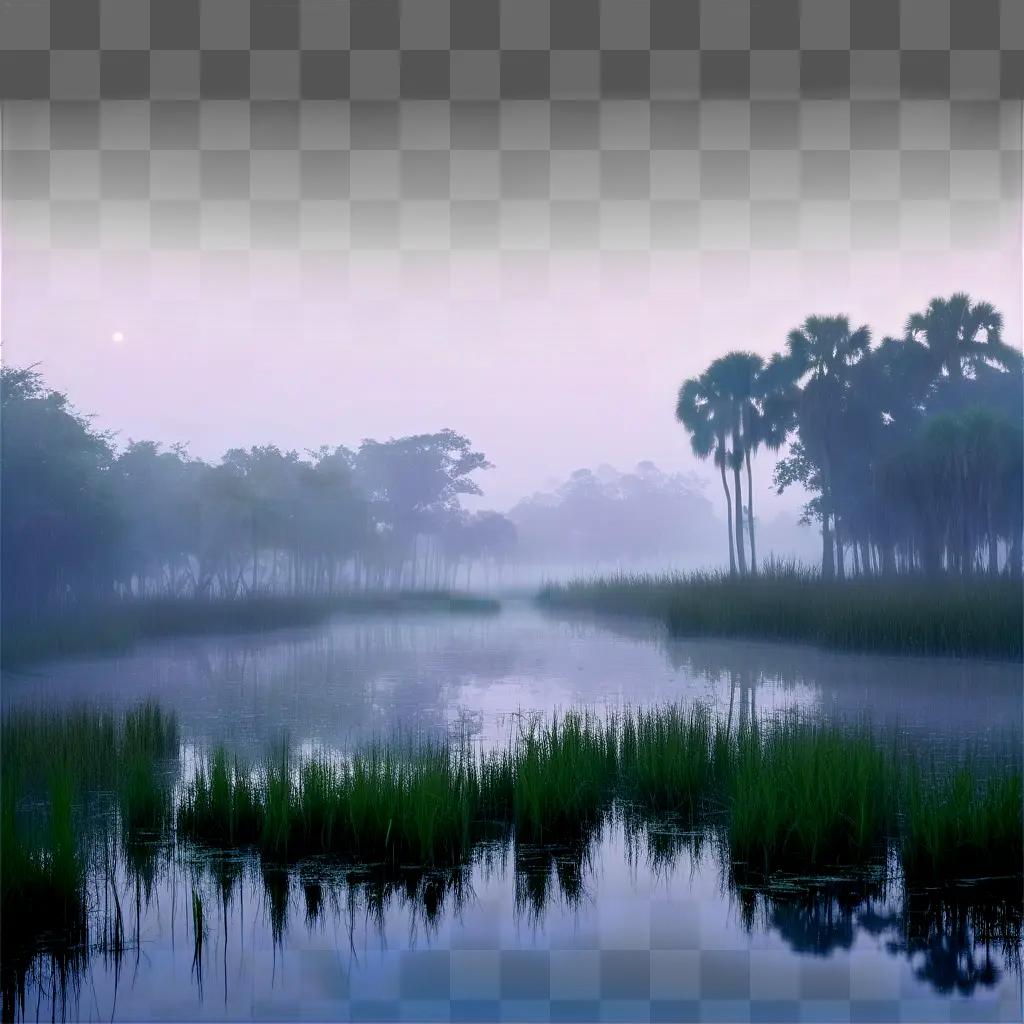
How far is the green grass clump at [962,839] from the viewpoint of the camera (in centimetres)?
247

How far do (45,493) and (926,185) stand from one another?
8.41 m

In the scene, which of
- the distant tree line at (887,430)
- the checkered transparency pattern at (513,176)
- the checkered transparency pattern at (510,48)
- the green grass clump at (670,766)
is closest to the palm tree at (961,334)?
the distant tree line at (887,430)

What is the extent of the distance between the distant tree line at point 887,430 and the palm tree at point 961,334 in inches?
0.7

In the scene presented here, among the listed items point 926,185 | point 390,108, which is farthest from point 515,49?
point 926,185

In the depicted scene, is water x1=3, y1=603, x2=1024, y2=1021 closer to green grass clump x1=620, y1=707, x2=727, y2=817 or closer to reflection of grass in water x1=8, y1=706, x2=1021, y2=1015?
reflection of grass in water x1=8, y1=706, x2=1021, y2=1015

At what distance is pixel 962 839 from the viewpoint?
8.23ft

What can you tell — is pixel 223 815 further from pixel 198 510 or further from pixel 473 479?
pixel 473 479

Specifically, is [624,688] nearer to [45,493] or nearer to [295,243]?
[295,243]

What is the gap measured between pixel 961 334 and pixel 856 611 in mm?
9283

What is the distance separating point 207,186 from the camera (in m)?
4.79

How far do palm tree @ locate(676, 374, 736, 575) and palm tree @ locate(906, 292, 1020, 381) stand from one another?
3.52 m

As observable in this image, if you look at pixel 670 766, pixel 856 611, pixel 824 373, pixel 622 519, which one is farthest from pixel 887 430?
pixel 622 519

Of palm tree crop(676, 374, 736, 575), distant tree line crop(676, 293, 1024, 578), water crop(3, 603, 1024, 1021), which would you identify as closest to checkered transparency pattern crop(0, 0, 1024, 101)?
water crop(3, 603, 1024, 1021)

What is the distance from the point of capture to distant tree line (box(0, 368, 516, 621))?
9633 millimetres
